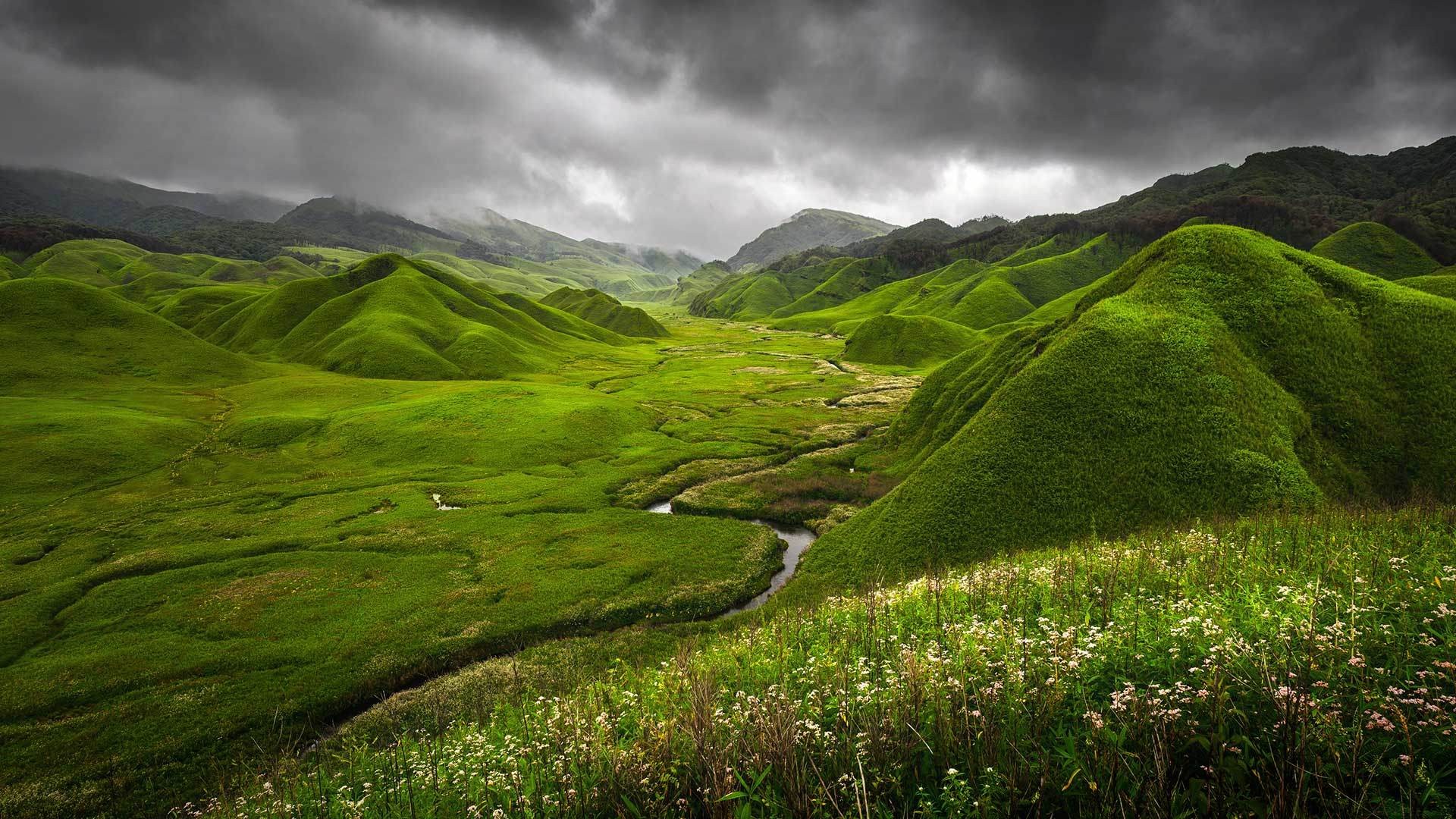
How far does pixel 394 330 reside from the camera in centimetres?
13538

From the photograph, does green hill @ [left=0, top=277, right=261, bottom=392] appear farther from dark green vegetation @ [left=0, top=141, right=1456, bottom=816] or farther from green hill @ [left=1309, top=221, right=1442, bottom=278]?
green hill @ [left=1309, top=221, right=1442, bottom=278]

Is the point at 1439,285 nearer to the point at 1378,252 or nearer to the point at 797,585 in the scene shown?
the point at 797,585

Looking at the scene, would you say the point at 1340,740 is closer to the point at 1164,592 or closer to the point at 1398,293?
the point at 1164,592

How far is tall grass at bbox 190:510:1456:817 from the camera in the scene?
552 centimetres

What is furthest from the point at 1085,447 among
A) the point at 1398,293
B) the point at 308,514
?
the point at 308,514

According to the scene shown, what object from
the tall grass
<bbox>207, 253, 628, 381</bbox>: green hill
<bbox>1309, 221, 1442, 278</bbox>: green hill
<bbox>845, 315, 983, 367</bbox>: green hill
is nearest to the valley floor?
the tall grass

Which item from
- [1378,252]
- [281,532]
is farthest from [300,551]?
[1378,252]

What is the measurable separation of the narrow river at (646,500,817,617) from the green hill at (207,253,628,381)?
8997cm

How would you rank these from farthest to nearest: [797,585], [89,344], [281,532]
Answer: [89,344] < [281,532] < [797,585]

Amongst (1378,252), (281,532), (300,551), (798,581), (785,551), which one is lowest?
(281,532)

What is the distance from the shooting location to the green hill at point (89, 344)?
90.0 m

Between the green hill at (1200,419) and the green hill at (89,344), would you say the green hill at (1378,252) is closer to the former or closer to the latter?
the green hill at (1200,419)

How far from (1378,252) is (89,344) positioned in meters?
338

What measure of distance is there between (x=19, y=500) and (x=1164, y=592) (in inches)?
3389
